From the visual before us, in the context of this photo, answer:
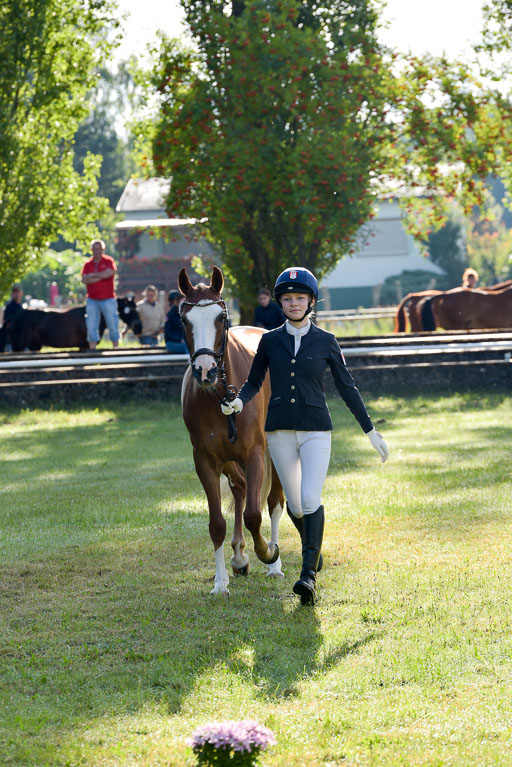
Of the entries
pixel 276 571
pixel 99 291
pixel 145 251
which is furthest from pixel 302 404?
pixel 145 251

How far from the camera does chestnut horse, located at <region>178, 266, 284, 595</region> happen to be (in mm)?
7520

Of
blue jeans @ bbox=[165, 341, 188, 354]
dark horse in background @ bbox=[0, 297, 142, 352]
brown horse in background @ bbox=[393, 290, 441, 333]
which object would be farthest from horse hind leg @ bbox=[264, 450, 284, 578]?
brown horse in background @ bbox=[393, 290, 441, 333]

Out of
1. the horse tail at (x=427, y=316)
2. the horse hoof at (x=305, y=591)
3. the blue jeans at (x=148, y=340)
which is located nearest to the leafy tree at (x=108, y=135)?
the blue jeans at (x=148, y=340)

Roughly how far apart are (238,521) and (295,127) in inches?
691

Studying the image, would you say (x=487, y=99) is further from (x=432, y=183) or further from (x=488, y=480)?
(x=488, y=480)

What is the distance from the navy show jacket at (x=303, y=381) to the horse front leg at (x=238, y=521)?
2.67 ft

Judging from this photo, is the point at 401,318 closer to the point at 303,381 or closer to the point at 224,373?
the point at 224,373

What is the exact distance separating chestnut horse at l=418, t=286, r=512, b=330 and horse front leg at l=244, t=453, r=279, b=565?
2029 centimetres

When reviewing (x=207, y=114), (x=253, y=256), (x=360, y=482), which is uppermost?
(x=207, y=114)

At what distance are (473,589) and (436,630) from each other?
3.08 feet

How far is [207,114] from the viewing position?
24344 mm

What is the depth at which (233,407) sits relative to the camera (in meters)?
7.50

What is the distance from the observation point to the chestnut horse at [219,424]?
7.52 m

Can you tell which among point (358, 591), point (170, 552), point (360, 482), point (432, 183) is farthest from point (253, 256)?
point (358, 591)
